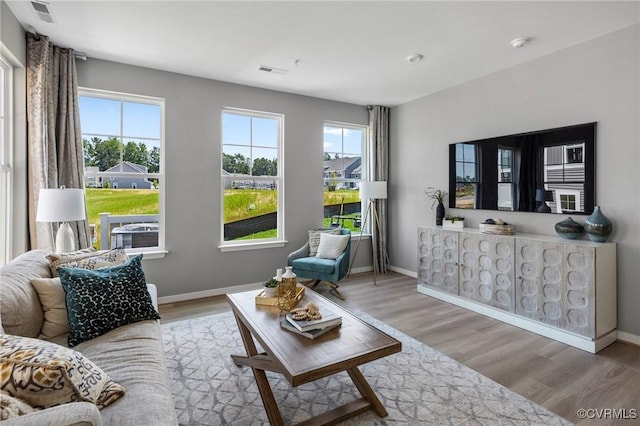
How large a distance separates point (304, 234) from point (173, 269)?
5.80 feet

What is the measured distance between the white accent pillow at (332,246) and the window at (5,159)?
304cm

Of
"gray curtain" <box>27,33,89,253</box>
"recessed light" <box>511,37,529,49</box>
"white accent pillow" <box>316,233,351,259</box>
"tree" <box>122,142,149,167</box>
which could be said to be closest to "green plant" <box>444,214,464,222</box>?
"white accent pillow" <box>316,233,351,259</box>

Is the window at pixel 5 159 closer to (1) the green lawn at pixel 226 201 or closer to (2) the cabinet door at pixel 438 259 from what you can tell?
(1) the green lawn at pixel 226 201

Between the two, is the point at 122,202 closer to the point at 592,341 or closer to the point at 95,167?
the point at 95,167

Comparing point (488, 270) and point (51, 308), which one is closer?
point (51, 308)

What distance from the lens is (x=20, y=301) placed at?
65.9 inches

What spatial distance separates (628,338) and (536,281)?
2.67 ft

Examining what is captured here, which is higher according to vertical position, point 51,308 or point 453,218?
point 453,218

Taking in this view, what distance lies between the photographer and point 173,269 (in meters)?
3.89

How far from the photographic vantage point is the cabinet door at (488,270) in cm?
327

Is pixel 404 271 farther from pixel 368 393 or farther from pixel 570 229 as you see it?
pixel 368 393

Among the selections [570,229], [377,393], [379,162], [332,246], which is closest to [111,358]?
[377,393]

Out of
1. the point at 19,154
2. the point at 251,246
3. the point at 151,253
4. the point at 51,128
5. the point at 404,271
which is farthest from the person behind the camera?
the point at 404,271
